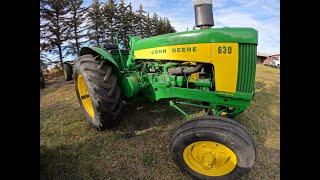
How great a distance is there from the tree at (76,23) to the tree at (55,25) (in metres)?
0.18

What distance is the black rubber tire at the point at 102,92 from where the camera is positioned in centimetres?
398

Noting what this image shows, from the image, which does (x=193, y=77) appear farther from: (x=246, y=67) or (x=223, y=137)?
(x=223, y=137)

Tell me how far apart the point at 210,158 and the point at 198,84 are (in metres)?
1.07

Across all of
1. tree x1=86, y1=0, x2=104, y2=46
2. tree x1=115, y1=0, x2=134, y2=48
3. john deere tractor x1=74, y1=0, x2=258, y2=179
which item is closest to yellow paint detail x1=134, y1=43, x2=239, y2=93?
john deere tractor x1=74, y1=0, x2=258, y2=179

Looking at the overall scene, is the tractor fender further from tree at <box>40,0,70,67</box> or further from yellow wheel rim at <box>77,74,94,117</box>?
tree at <box>40,0,70,67</box>

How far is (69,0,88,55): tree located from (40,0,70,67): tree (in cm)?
18

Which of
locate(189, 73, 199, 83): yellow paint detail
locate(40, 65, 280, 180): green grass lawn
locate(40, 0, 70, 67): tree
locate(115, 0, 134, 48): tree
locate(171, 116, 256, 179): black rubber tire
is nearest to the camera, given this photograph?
locate(171, 116, 256, 179): black rubber tire

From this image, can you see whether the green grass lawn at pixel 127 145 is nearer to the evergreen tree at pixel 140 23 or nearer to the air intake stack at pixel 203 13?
the air intake stack at pixel 203 13

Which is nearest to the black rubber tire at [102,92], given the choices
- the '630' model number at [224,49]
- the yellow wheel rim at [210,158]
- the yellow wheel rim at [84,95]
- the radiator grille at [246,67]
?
the yellow wheel rim at [84,95]

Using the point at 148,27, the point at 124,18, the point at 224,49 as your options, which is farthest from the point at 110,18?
the point at 224,49

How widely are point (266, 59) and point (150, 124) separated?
31.8 meters

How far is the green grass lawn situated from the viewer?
3.43 m

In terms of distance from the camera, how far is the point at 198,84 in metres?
3.78
